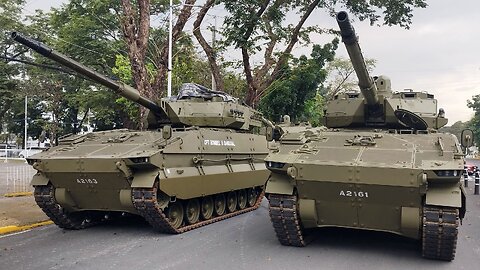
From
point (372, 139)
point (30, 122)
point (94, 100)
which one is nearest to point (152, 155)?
point (372, 139)

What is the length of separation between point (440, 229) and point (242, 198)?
6803mm

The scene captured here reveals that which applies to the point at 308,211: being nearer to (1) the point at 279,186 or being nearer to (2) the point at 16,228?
(1) the point at 279,186

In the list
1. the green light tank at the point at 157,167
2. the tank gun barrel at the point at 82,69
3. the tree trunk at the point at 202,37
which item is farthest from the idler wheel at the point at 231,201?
the tree trunk at the point at 202,37

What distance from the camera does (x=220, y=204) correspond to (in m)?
12.4

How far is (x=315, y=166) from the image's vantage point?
794 cm

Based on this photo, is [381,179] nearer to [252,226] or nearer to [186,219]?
[252,226]

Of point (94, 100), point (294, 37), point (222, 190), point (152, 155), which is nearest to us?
point (152, 155)

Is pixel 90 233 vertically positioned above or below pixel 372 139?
below

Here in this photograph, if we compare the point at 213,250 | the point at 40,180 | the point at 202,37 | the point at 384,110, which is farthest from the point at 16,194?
the point at 384,110

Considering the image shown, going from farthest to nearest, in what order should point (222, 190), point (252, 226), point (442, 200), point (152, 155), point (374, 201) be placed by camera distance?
point (222, 190), point (252, 226), point (152, 155), point (374, 201), point (442, 200)

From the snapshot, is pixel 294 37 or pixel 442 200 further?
pixel 294 37

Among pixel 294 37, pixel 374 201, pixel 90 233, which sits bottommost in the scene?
pixel 90 233

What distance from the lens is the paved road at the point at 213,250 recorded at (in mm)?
7543

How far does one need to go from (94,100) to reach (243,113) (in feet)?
70.2
